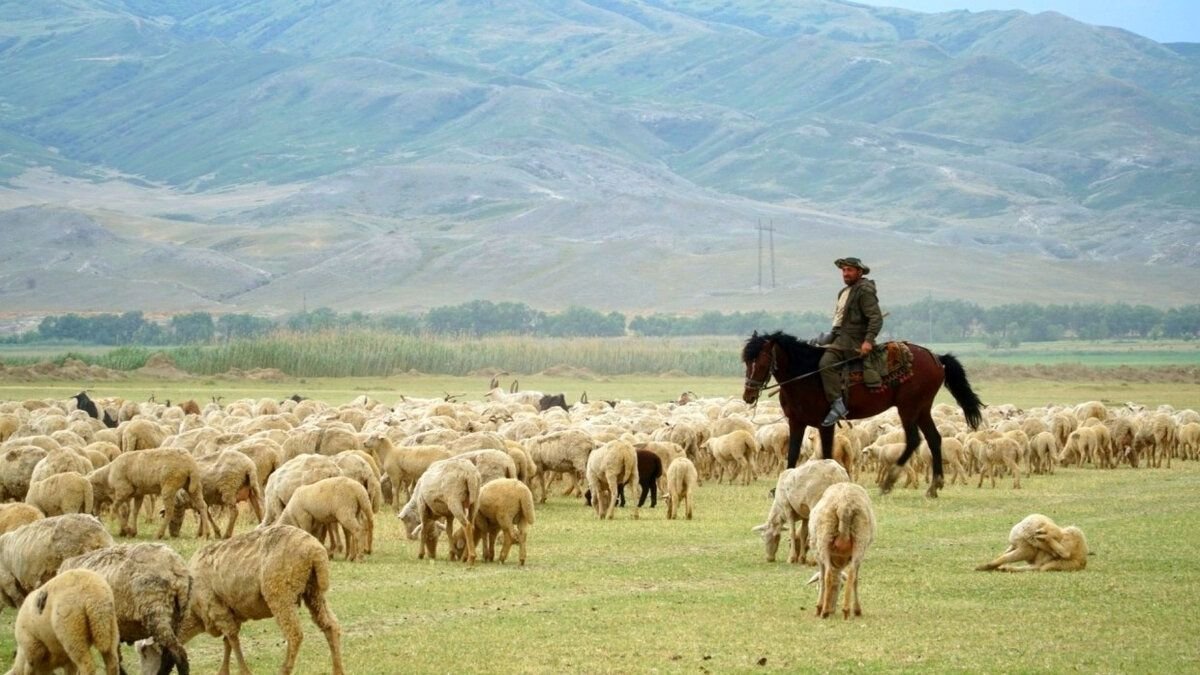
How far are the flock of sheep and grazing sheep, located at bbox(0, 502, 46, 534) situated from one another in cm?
2

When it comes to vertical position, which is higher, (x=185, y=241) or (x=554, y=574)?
(x=185, y=241)

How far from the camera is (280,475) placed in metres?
17.8

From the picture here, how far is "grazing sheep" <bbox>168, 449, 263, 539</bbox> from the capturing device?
747 inches

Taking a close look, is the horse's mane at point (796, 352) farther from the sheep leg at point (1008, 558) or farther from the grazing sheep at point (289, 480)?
the grazing sheep at point (289, 480)

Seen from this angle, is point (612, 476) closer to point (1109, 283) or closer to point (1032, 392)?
point (1032, 392)

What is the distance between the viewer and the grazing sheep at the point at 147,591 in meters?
10.9

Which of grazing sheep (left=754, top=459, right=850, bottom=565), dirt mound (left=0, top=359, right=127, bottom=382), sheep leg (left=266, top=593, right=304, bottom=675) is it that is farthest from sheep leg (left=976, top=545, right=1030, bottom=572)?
dirt mound (left=0, top=359, right=127, bottom=382)

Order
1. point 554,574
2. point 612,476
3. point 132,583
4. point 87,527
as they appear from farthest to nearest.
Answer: point 612,476
point 554,574
point 87,527
point 132,583

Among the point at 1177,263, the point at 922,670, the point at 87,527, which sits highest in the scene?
the point at 1177,263

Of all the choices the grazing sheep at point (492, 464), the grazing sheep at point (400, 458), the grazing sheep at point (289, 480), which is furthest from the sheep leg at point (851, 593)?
the grazing sheep at point (400, 458)

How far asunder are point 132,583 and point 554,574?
19.0 feet

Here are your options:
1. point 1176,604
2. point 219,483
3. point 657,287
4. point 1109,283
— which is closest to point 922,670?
point 1176,604

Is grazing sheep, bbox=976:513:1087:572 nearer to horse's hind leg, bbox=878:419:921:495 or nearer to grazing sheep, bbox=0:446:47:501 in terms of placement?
horse's hind leg, bbox=878:419:921:495

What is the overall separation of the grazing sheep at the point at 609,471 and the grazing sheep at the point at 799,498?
4.87 m
